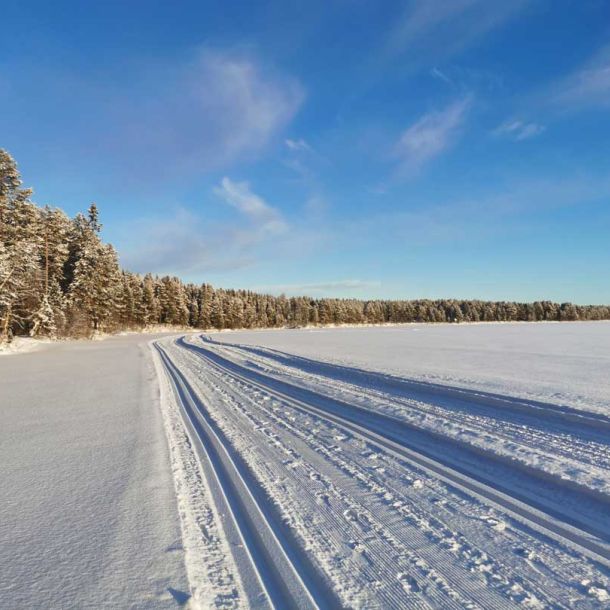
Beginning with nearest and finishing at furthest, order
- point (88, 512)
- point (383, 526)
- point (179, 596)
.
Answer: point (179, 596), point (383, 526), point (88, 512)

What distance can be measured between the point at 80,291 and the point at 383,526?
143ft

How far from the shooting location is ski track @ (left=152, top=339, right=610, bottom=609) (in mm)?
2541

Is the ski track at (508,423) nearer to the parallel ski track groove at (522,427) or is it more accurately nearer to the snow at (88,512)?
the parallel ski track groove at (522,427)

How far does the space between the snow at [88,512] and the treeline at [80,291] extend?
2338cm

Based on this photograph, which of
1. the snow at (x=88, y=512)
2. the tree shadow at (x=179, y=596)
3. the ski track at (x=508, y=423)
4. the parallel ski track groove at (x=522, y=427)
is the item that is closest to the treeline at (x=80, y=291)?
the snow at (x=88, y=512)

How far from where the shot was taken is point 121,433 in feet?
20.7

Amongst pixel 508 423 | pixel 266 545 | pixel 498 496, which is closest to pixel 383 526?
pixel 266 545

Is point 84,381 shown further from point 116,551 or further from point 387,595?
point 387,595

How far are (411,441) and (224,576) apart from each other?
3.65 m

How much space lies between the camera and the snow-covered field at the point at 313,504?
257 cm

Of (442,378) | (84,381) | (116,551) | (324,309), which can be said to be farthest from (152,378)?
(324,309)

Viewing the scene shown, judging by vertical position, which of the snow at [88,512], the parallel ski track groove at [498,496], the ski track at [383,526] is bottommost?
the snow at [88,512]

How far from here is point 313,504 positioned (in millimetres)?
3738

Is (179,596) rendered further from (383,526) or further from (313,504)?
(383,526)
